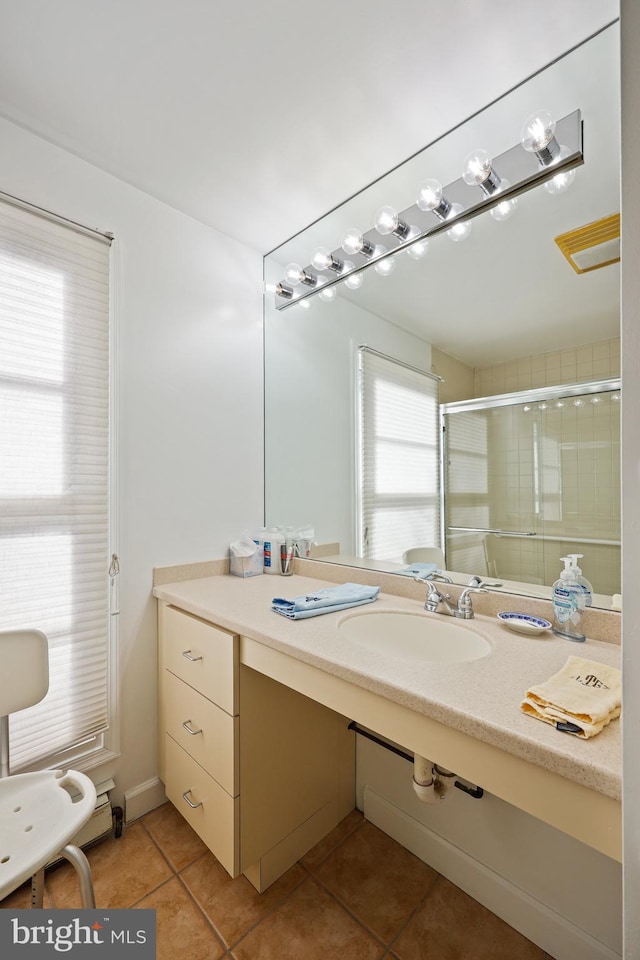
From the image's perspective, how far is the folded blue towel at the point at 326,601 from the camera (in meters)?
1.31

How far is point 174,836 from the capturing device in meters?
1.50

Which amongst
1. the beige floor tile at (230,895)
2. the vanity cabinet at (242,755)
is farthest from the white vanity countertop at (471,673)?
the beige floor tile at (230,895)

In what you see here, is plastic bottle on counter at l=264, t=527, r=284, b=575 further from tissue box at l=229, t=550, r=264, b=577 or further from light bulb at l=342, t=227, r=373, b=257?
light bulb at l=342, t=227, r=373, b=257

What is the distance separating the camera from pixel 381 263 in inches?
64.6

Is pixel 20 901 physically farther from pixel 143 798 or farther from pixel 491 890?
pixel 491 890

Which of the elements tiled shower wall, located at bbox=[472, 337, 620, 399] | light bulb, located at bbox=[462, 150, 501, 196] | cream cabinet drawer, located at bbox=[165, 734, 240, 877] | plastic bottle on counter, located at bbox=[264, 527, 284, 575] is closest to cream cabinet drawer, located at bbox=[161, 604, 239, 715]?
cream cabinet drawer, located at bbox=[165, 734, 240, 877]

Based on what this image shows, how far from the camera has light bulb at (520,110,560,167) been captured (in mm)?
1141

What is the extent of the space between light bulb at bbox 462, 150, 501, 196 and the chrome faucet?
1.20 meters

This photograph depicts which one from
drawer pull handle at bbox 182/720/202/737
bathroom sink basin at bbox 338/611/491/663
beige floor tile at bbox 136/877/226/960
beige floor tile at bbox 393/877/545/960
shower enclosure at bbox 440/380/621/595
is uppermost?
shower enclosure at bbox 440/380/621/595

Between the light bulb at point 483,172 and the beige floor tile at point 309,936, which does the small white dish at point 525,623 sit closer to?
the beige floor tile at point 309,936

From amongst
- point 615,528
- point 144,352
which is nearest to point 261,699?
point 615,528

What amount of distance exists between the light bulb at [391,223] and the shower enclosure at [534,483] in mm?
652

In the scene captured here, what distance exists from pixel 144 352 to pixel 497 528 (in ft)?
4.70

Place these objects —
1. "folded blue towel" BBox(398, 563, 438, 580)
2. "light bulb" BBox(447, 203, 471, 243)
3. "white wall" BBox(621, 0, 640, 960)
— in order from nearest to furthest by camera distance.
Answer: "white wall" BBox(621, 0, 640, 960) → "light bulb" BBox(447, 203, 471, 243) → "folded blue towel" BBox(398, 563, 438, 580)
